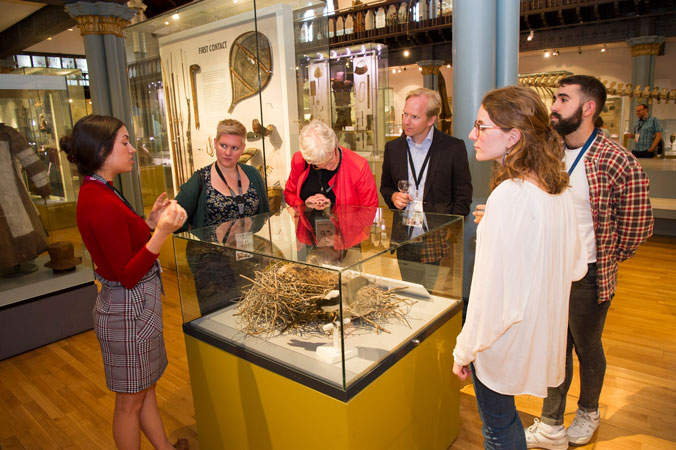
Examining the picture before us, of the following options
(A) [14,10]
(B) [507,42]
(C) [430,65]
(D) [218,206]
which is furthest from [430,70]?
(D) [218,206]

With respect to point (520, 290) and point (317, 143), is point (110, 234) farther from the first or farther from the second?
point (520, 290)

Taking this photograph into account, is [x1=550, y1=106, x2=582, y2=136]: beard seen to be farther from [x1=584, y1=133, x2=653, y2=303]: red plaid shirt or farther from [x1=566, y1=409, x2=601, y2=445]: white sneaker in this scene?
[x1=566, y1=409, x2=601, y2=445]: white sneaker

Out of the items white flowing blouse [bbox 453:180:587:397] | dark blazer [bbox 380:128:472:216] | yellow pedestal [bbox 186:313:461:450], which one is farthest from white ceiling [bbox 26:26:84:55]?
white flowing blouse [bbox 453:180:587:397]

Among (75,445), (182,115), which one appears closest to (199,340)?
(75,445)

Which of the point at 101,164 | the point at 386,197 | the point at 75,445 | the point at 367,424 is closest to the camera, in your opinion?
the point at 367,424

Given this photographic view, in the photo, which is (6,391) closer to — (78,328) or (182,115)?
(78,328)

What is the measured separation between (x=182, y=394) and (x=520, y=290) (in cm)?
258

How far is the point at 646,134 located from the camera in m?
8.18

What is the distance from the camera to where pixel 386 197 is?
131 inches

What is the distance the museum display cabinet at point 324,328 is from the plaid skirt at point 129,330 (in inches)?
6.9

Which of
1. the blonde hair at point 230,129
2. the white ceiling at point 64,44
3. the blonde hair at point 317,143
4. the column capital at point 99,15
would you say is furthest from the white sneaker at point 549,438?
the white ceiling at point 64,44

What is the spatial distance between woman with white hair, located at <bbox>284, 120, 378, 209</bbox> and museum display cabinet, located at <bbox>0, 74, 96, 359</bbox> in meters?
2.55

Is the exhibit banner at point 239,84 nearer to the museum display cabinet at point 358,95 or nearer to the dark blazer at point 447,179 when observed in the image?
the dark blazer at point 447,179

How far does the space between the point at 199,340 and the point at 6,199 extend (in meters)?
2.90
